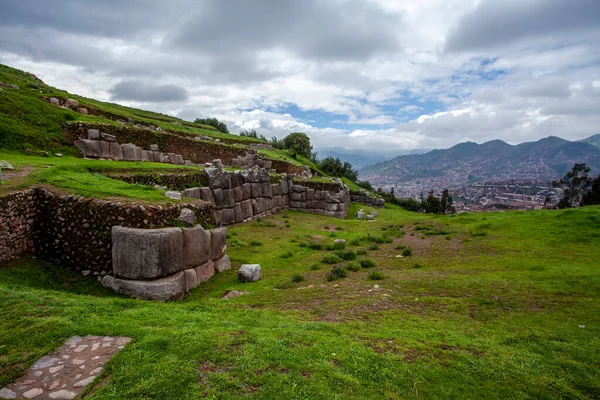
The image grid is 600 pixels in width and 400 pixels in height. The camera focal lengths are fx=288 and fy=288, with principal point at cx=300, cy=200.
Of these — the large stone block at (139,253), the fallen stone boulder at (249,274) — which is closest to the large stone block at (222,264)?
the fallen stone boulder at (249,274)

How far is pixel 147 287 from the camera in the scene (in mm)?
8492

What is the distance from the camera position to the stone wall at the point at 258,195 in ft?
64.6

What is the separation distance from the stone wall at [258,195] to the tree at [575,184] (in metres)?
32.8

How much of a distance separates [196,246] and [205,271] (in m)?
1.21

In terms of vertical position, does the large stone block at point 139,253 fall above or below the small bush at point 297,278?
above

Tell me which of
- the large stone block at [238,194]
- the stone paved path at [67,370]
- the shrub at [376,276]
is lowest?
the shrub at [376,276]

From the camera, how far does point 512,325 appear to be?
6379mm

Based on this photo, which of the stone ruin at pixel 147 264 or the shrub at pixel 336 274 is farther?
the shrub at pixel 336 274

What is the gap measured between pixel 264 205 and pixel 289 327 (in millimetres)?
19709

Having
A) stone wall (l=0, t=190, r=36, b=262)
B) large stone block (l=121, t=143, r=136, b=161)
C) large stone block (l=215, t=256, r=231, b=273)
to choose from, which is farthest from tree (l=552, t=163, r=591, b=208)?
stone wall (l=0, t=190, r=36, b=262)

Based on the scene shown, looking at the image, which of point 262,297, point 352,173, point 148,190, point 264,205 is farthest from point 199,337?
point 352,173

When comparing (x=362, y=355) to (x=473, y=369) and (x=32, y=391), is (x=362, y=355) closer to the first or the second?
(x=473, y=369)

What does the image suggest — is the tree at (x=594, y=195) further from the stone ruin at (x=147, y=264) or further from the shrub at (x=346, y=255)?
the stone ruin at (x=147, y=264)

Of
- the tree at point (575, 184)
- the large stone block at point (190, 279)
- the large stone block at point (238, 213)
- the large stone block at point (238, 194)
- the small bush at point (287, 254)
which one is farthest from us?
the tree at point (575, 184)
